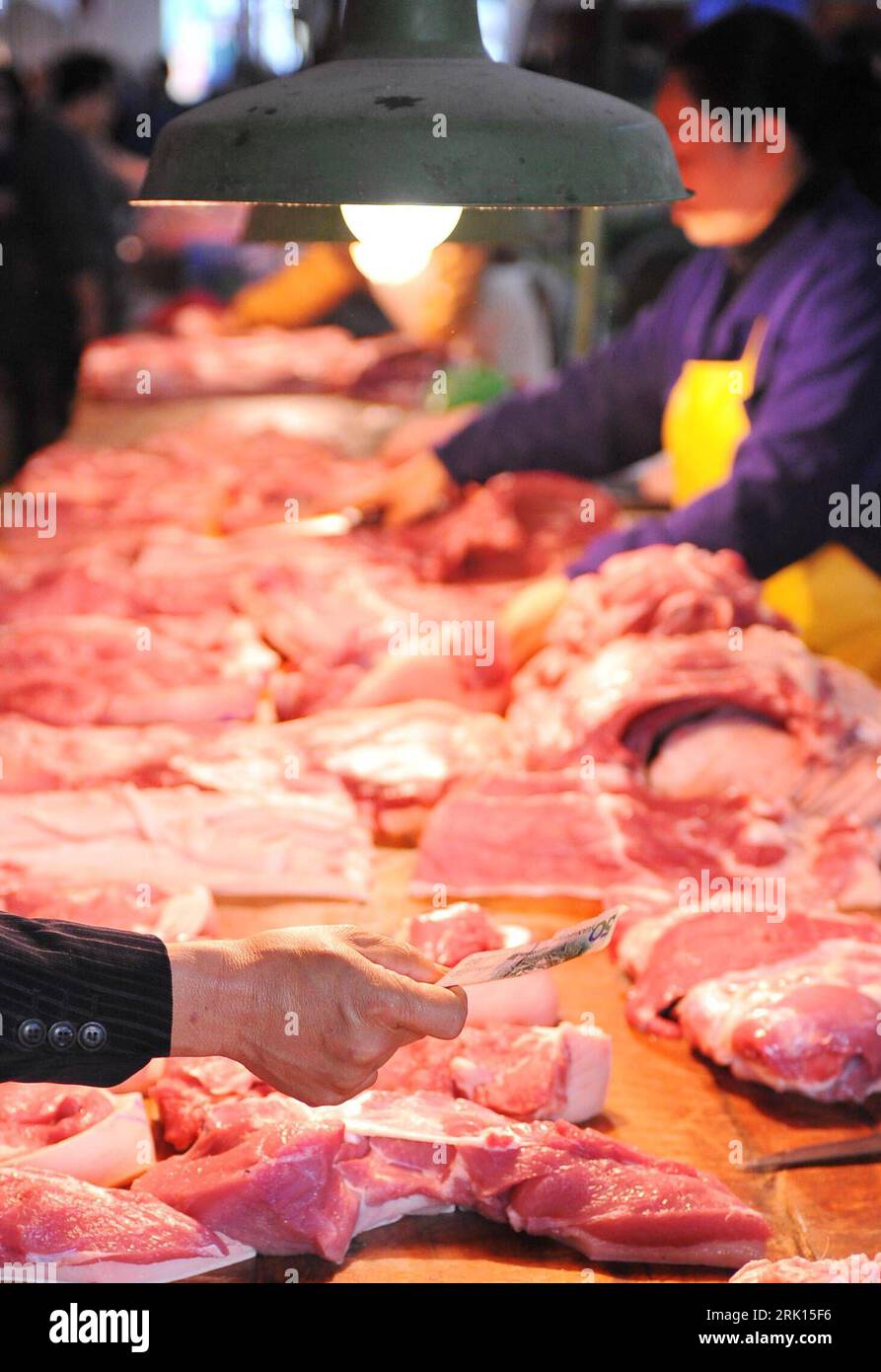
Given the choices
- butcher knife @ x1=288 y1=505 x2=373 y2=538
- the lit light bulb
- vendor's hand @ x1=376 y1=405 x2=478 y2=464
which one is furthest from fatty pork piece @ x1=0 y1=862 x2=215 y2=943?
vendor's hand @ x1=376 y1=405 x2=478 y2=464

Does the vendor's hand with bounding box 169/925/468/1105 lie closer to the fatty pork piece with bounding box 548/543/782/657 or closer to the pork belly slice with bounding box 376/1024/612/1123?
the pork belly slice with bounding box 376/1024/612/1123

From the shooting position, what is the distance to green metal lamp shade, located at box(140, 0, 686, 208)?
1.59 meters

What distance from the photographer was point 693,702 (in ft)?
9.16

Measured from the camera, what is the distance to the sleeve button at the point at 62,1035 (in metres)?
1.49

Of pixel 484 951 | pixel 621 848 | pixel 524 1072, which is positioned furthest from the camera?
pixel 621 848

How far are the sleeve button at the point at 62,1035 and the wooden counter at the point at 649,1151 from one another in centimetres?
39

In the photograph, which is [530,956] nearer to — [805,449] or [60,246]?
[805,449]

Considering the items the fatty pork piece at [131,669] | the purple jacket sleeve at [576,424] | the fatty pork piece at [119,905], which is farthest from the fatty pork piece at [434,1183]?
the purple jacket sleeve at [576,424]

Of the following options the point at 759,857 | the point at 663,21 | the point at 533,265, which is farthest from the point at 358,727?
the point at 663,21

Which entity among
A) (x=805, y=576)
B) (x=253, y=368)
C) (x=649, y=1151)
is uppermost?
(x=805, y=576)

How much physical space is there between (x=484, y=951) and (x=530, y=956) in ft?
1.88

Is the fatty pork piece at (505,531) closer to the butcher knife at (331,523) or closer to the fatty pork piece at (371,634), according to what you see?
the butcher knife at (331,523)

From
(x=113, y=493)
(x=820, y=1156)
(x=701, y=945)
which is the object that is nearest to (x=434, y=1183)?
(x=820, y=1156)

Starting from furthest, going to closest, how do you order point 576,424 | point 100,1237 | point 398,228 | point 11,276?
point 11,276 → point 576,424 → point 398,228 → point 100,1237
